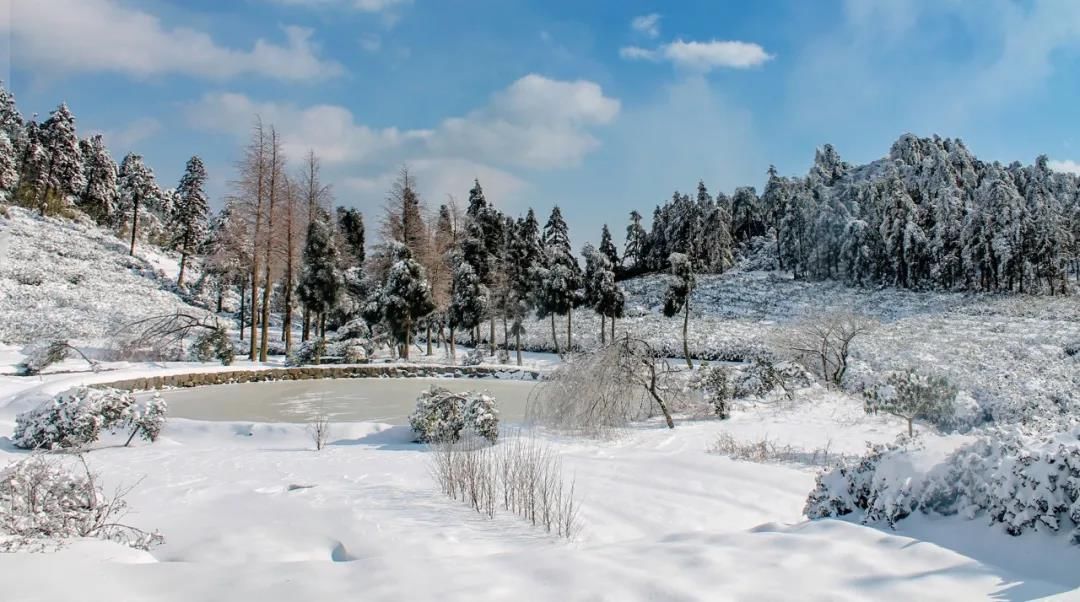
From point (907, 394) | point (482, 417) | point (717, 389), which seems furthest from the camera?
point (717, 389)

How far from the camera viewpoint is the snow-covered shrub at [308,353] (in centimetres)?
2477

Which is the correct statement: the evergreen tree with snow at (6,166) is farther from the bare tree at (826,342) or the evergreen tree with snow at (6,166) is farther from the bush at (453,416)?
the bare tree at (826,342)

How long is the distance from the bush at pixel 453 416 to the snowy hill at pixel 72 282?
62.1 ft

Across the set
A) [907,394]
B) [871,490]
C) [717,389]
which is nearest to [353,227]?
[717,389]

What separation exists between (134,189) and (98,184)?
11.4 metres

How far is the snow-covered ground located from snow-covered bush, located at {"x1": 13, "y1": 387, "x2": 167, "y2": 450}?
1.44 feet

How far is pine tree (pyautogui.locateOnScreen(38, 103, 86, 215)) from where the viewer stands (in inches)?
1907

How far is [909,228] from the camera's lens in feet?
156

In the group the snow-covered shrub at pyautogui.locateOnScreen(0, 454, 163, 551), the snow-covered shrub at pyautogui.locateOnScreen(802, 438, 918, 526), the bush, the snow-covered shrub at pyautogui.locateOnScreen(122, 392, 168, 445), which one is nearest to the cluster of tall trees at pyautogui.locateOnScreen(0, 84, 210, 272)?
the snow-covered shrub at pyautogui.locateOnScreen(122, 392, 168, 445)

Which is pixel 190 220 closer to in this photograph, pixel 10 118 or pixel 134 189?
pixel 134 189

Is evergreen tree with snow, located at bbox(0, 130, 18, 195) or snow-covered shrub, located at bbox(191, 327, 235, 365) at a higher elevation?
evergreen tree with snow, located at bbox(0, 130, 18, 195)

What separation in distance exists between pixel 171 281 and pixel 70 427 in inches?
1525

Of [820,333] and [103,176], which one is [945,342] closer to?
[820,333]

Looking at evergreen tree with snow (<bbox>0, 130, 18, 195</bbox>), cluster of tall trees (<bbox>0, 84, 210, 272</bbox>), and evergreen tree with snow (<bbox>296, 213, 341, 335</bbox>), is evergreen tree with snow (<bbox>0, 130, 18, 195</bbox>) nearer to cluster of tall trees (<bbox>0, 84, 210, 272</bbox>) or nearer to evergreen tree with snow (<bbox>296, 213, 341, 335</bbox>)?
cluster of tall trees (<bbox>0, 84, 210, 272</bbox>)
